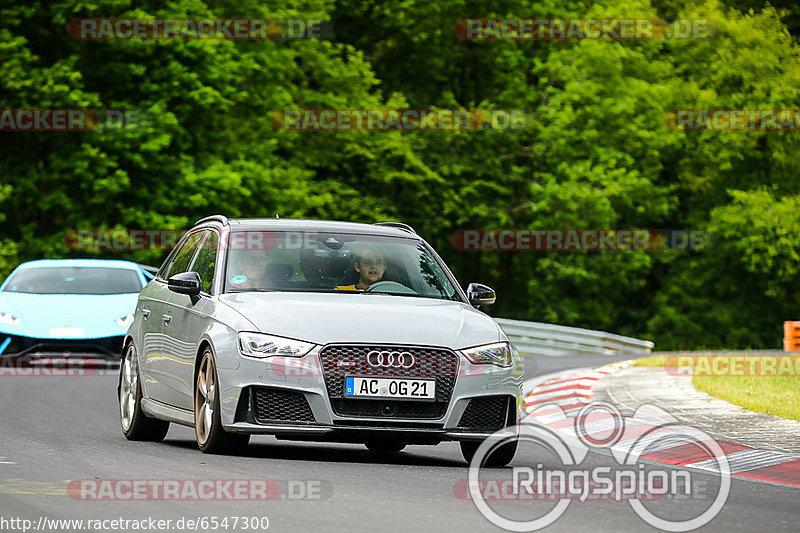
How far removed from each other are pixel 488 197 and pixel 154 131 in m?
15.5

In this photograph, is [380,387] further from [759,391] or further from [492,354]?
[759,391]

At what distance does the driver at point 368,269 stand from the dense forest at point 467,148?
2829 cm

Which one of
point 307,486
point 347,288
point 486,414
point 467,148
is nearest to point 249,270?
point 347,288

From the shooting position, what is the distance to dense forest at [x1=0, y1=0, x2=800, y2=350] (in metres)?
41.8

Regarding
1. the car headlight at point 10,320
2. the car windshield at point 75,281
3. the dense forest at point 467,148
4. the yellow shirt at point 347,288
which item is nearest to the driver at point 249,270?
the yellow shirt at point 347,288

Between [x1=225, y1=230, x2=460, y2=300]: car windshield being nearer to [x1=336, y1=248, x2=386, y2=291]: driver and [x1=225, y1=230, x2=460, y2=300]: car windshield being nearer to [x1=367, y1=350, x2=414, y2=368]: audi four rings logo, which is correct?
[x1=336, y1=248, x2=386, y2=291]: driver

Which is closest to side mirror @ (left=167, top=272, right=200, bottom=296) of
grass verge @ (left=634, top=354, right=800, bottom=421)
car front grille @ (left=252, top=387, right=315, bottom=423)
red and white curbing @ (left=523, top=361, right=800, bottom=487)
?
car front grille @ (left=252, top=387, right=315, bottom=423)

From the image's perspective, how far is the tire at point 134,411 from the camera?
13125mm

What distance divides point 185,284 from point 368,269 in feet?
4.49

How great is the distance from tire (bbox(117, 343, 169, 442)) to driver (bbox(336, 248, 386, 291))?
215 cm

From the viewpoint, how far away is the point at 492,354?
440 inches

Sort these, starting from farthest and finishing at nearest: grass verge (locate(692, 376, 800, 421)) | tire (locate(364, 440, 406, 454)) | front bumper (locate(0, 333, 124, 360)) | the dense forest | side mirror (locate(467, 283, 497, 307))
→ the dense forest → front bumper (locate(0, 333, 124, 360)) → grass verge (locate(692, 376, 800, 421)) → tire (locate(364, 440, 406, 454)) → side mirror (locate(467, 283, 497, 307))

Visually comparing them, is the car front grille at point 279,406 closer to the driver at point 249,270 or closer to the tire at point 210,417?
the tire at point 210,417

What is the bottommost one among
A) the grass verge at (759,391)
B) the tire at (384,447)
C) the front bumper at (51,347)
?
the grass verge at (759,391)
